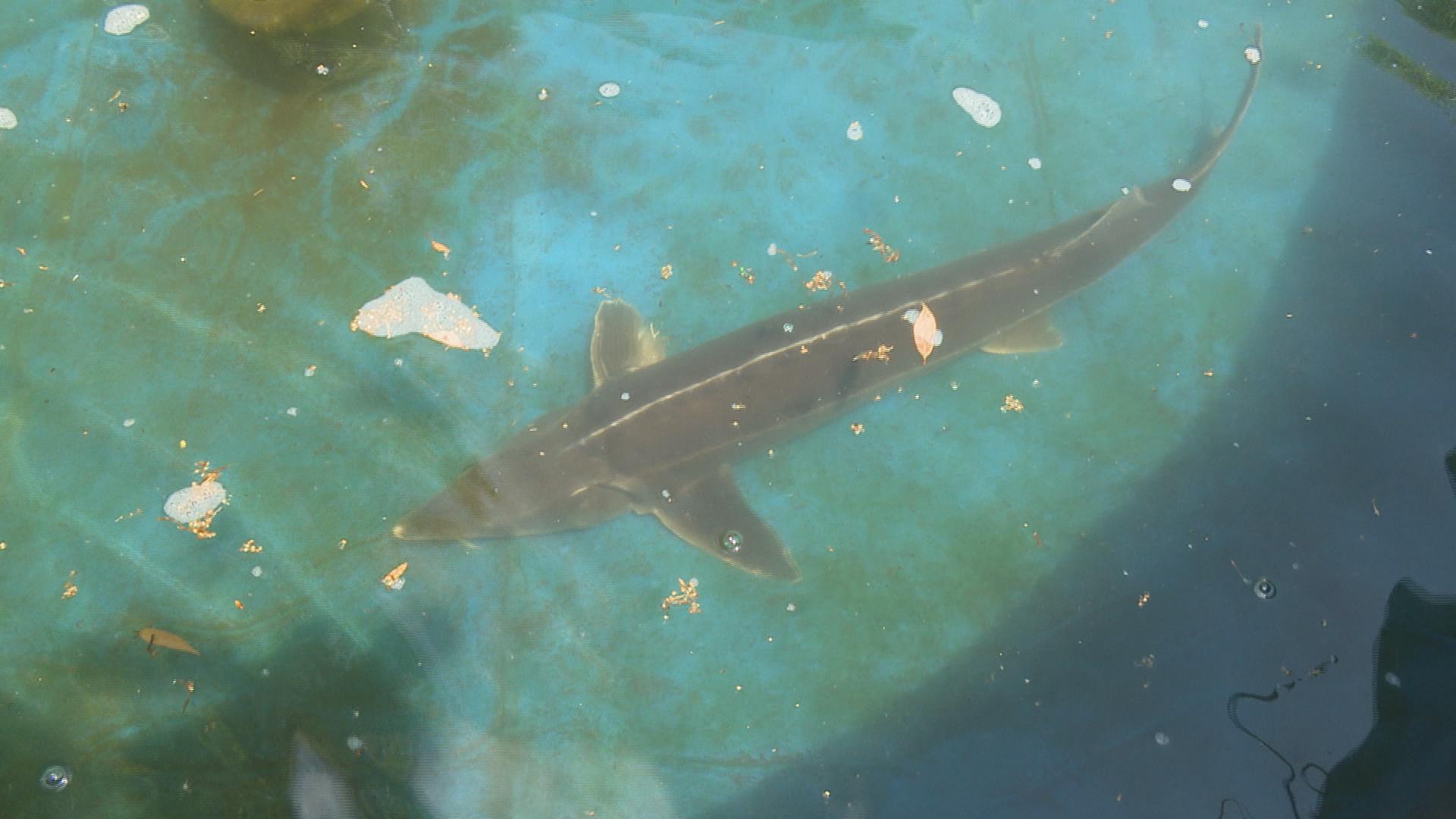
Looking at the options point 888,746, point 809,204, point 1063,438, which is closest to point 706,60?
Result: point 809,204

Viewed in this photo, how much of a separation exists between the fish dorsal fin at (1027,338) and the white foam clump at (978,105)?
143 cm

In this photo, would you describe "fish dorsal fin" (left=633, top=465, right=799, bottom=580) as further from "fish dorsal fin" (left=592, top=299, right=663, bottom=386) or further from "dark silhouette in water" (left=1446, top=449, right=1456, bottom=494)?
"dark silhouette in water" (left=1446, top=449, right=1456, bottom=494)

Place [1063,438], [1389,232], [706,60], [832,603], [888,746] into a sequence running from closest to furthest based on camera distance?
[888,746] → [832,603] → [1063,438] → [1389,232] → [706,60]

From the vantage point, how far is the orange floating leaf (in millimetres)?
4348

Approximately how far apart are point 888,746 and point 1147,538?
1.78m

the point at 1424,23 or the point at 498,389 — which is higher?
the point at 1424,23

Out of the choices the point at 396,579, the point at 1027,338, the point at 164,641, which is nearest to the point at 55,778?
the point at 164,641

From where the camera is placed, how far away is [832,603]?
4078 millimetres

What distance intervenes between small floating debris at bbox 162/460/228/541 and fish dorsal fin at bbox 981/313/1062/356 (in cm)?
412

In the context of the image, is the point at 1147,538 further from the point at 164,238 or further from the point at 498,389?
the point at 164,238

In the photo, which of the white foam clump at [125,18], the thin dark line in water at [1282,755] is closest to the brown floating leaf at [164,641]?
the white foam clump at [125,18]

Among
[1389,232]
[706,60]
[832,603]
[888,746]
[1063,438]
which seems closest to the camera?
[888,746]

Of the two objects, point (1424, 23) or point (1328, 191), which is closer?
point (1328, 191)

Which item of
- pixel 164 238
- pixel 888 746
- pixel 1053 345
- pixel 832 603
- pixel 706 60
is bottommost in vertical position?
A: pixel 888 746
